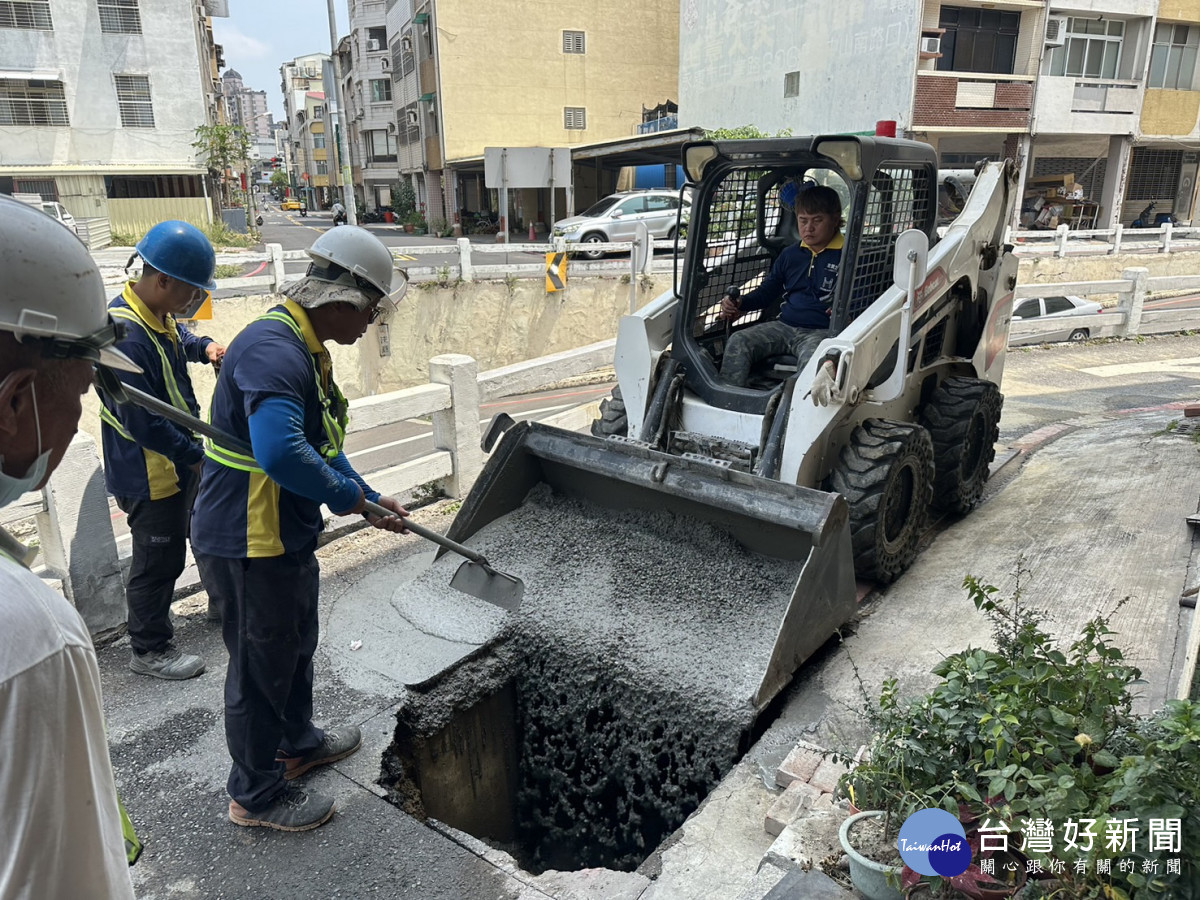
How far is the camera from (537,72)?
107 feet

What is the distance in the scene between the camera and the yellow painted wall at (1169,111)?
80.6ft

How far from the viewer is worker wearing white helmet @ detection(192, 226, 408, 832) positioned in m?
2.83

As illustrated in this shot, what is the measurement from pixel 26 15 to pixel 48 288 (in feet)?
115

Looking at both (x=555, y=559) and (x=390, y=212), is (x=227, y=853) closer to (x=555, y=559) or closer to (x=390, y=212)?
(x=555, y=559)

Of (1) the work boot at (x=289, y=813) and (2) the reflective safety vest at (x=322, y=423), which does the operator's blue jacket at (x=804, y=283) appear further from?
(1) the work boot at (x=289, y=813)

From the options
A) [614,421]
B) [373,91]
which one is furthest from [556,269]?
[373,91]

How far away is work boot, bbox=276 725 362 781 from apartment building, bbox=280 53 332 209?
245 ft

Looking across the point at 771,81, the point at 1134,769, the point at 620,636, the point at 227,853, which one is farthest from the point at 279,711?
the point at 771,81

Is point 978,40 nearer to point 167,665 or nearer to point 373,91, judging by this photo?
point 167,665

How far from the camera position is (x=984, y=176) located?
587 cm

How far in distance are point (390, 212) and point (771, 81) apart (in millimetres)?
28681

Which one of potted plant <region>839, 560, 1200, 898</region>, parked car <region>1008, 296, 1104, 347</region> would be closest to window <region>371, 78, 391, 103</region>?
parked car <region>1008, 296, 1104, 347</region>

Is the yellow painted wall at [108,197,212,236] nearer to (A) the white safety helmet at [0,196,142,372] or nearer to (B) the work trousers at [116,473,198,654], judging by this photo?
(B) the work trousers at [116,473,198,654]

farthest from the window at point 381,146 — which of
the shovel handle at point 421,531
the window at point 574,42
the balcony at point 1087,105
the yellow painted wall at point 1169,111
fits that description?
the shovel handle at point 421,531
